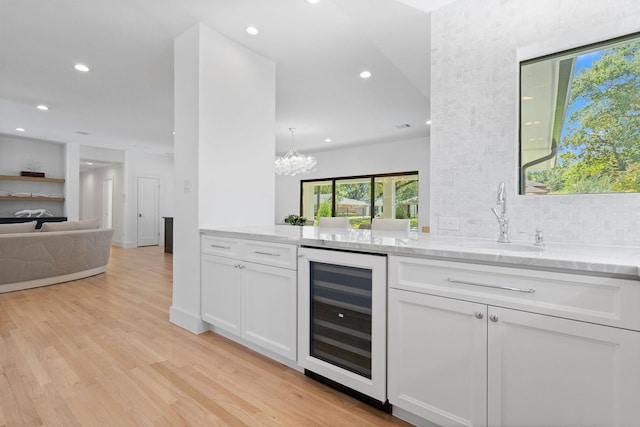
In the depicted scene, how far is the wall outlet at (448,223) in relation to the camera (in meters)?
2.05

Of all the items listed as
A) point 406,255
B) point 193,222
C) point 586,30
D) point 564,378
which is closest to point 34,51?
point 193,222

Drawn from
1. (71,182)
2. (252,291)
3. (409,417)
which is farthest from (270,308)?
(71,182)

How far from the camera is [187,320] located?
282cm

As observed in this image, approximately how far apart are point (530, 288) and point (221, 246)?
2104mm

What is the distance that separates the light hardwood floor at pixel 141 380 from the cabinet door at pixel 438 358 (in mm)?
247

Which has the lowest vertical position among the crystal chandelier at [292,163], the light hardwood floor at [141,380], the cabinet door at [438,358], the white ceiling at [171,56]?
the light hardwood floor at [141,380]

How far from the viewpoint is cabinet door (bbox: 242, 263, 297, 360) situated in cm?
203

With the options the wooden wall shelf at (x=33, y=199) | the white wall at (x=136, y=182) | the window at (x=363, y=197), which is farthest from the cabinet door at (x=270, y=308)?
the white wall at (x=136, y=182)

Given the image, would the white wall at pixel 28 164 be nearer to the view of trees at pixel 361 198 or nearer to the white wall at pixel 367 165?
the white wall at pixel 367 165

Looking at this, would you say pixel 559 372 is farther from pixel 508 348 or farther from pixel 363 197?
pixel 363 197

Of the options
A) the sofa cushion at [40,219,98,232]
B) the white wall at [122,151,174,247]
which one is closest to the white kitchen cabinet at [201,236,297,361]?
the sofa cushion at [40,219,98,232]

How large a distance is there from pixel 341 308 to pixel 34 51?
160 inches

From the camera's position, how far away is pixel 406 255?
1529 mm

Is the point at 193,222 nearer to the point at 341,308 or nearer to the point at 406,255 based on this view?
the point at 341,308
